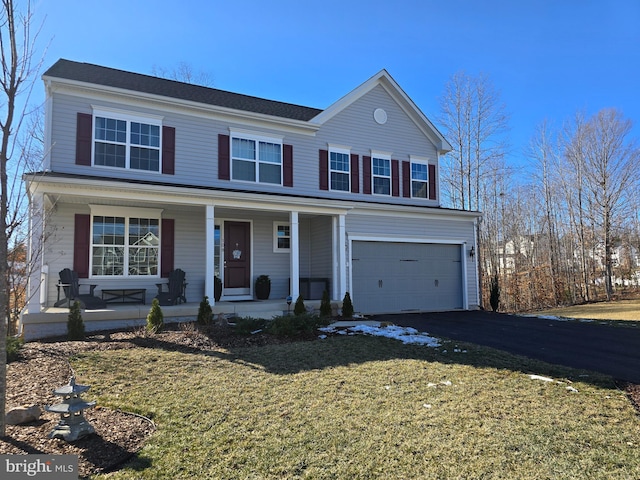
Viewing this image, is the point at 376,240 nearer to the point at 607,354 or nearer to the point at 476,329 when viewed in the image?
the point at 476,329

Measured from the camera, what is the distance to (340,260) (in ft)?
40.0

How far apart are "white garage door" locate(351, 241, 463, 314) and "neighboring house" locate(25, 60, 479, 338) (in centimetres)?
4

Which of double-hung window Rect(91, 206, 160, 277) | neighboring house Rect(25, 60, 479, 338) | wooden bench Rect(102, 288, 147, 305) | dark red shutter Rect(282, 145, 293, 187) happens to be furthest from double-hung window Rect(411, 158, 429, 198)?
wooden bench Rect(102, 288, 147, 305)

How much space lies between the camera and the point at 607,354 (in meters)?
7.37

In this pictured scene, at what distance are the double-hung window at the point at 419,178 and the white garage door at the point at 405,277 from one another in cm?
224

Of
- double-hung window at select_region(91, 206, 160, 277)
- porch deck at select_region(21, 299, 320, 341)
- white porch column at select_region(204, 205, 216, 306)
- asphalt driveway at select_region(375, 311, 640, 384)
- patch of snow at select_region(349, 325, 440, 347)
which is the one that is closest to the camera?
asphalt driveway at select_region(375, 311, 640, 384)

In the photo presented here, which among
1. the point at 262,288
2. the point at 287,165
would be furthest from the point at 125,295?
the point at 287,165

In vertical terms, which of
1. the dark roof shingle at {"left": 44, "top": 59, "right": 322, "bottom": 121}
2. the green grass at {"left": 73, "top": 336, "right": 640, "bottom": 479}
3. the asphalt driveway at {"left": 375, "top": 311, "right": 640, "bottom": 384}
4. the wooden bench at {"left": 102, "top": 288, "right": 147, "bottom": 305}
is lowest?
the asphalt driveway at {"left": 375, "top": 311, "right": 640, "bottom": 384}

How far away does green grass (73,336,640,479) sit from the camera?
3.12 meters

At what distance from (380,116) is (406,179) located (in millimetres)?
2544

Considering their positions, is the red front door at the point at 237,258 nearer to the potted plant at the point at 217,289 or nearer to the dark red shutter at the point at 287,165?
the potted plant at the point at 217,289

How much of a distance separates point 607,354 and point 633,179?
22.5 m

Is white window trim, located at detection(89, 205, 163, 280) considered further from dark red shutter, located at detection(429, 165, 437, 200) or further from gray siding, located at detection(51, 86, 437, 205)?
dark red shutter, located at detection(429, 165, 437, 200)

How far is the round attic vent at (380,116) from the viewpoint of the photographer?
49.1ft
